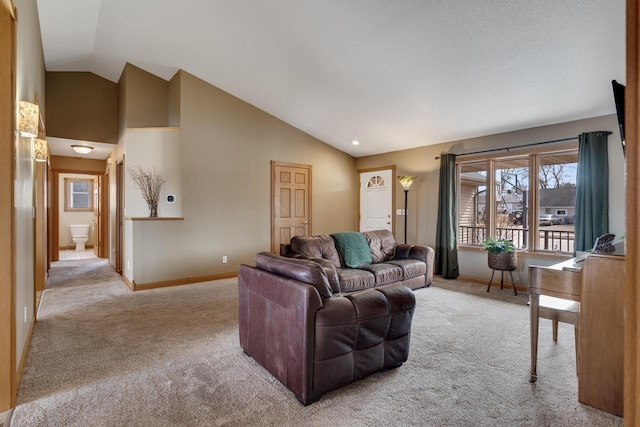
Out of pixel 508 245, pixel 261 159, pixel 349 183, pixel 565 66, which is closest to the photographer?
pixel 565 66

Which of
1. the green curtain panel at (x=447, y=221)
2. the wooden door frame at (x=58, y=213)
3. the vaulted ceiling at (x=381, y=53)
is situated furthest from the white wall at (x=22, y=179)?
the green curtain panel at (x=447, y=221)

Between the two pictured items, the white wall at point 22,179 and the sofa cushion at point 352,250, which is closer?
the white wall at point 22,179

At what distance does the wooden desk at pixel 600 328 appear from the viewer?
196cm

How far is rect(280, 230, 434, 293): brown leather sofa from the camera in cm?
398

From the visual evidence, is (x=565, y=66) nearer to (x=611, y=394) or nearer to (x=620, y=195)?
(x=620, y=195)

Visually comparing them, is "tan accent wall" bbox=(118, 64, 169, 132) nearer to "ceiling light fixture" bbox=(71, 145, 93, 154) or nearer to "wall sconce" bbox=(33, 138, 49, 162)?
"ceiling light fixture" bbox=(71, 145, 93, 154)

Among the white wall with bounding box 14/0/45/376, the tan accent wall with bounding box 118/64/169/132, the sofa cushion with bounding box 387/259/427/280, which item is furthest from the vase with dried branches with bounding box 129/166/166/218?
the sofa cushion with bounding box 387/259/427/280

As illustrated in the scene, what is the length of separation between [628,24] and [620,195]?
465 centimetres

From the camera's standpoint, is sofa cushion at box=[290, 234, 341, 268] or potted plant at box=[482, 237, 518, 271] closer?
sofa cushion at box=[290, 234, 341, 268]

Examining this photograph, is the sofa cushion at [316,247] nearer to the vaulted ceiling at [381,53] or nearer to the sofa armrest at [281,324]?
the sofa armrest at [281,324]

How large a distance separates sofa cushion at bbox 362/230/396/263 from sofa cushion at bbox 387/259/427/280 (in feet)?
0.56

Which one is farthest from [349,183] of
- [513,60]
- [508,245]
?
[513,60]

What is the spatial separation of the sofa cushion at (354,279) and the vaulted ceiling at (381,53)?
2.48 m

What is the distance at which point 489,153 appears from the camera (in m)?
5.26
